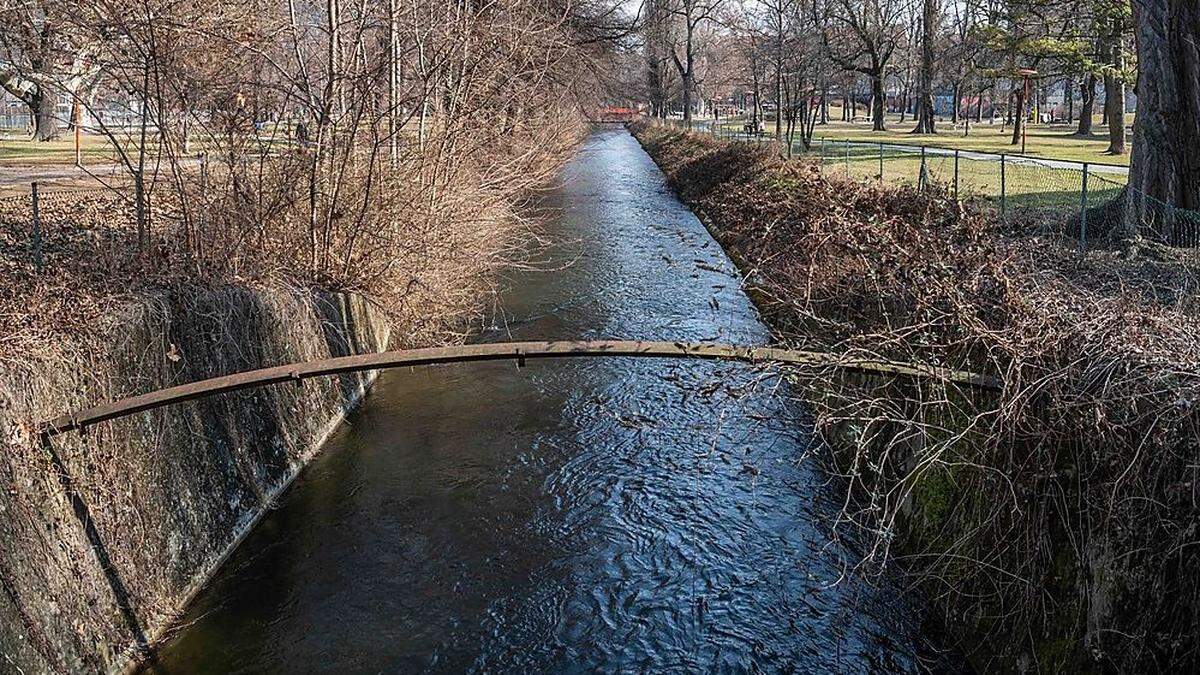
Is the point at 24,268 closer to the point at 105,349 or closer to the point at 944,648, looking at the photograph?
the point at 105,349

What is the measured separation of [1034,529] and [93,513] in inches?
218

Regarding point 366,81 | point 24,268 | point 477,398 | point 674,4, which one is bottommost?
point 477,398

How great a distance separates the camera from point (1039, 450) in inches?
210

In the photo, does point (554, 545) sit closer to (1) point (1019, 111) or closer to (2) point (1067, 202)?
(2) point (1067, 202)

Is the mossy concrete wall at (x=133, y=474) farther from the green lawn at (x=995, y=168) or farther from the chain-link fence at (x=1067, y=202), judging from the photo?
the green lawn at (x=995, y=168)

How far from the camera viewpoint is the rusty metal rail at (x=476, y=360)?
19.7 ft

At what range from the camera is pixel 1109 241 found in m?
12.7

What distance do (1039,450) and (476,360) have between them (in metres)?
3.32

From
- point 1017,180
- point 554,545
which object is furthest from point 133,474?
point 1017,180

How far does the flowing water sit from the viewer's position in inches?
260

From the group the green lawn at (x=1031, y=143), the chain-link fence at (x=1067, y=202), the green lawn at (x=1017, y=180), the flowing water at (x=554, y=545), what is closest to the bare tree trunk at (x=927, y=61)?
the green lawn at (x=1031, y=143)

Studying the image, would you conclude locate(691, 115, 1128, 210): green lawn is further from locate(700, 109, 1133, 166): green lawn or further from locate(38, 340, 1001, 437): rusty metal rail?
locate(38, 340, 1001, 437): rusty metal rail

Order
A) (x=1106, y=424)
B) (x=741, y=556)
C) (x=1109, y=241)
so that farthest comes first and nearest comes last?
(x=1109, y=241)
(x=741, y=556)
(x=1106, y=424)

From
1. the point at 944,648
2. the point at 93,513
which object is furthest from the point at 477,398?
the point at 944,648
